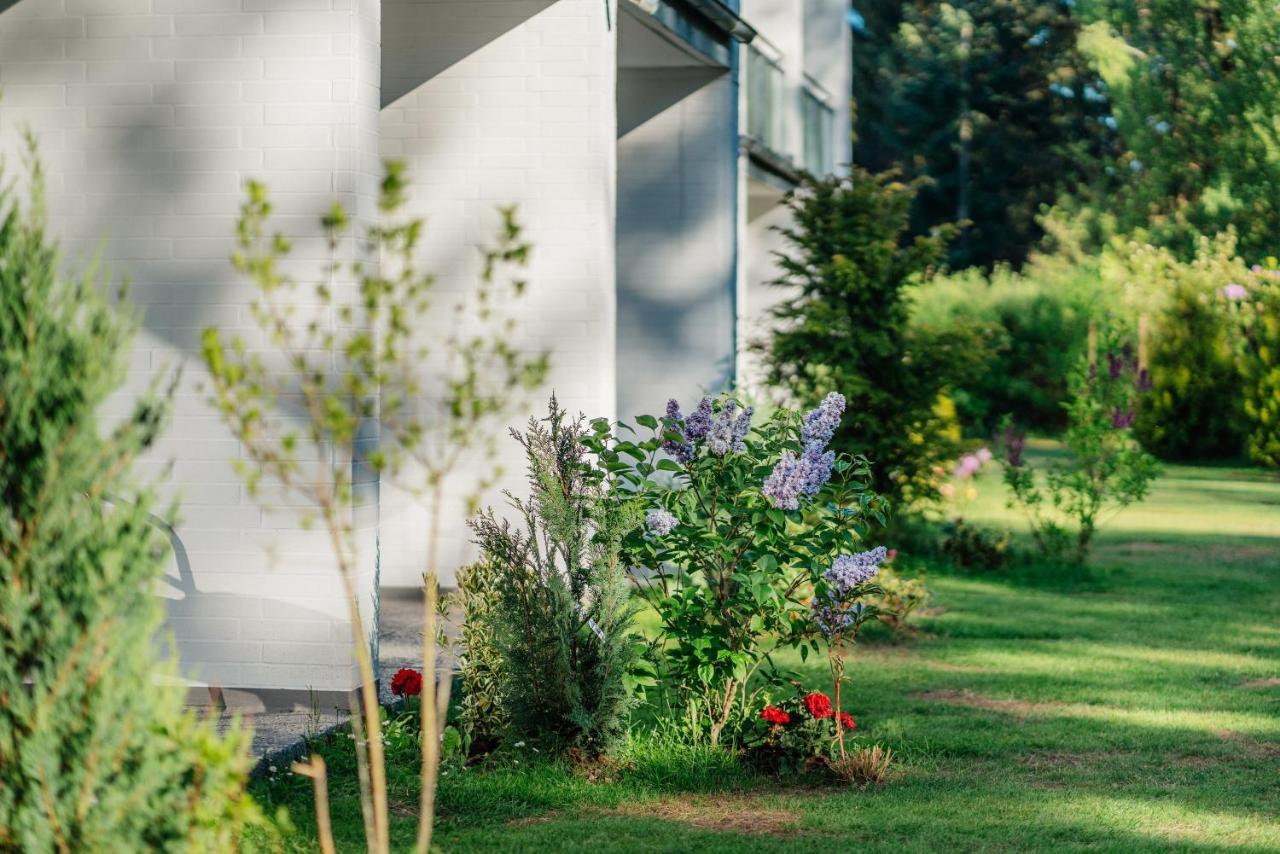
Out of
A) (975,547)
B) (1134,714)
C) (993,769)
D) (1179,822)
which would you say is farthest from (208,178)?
(975,547)

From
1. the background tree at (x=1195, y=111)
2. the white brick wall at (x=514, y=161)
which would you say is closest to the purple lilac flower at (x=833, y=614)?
the white brick wall at (x=514, y=161)

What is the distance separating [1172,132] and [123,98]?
32.1 meters

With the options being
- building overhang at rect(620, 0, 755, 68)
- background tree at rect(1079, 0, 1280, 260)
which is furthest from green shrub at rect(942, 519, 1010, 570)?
background tree at rect(1079, 0, 1280, 260)

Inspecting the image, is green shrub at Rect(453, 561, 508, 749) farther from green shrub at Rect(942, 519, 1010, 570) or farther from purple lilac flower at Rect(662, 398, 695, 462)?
green shrub at Rect(942, 519, 1010, 570)

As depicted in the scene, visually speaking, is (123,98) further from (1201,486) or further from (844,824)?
(1201,486)

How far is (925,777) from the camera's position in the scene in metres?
5.88

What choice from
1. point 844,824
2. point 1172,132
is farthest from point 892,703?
point 1172,132

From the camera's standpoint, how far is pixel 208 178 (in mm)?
6207

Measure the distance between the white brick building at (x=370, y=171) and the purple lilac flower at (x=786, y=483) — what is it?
166 cm

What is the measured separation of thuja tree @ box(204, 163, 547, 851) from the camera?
3240 mm

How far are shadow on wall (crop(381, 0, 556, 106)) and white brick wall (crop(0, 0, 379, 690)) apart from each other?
2.68 m

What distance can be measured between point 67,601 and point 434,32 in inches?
269

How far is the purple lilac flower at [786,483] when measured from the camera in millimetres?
5711

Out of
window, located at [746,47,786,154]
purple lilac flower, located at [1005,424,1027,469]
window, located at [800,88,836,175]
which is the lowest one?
purple lilac flower, located at [1005,424,1027,469]
